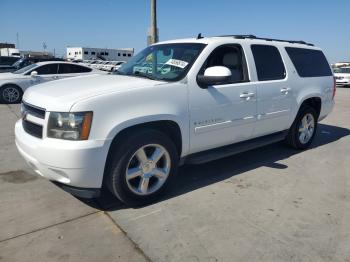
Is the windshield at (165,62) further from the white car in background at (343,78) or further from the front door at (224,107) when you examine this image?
the white car in background at (343,78)

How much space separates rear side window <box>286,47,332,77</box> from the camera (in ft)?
18.3

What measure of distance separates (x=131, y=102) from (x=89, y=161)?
27.9 inches

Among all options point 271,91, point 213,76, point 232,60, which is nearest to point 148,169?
point 213,76

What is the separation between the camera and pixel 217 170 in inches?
192

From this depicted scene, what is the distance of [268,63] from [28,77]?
9.07 meters

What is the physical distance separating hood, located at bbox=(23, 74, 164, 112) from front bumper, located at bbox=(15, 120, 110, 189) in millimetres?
345

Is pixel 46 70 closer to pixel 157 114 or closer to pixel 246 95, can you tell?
pixel 246 95

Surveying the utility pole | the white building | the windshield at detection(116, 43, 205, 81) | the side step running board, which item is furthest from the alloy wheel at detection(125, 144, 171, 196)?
the white building

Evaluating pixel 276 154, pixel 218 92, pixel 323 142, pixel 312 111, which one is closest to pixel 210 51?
pixel 218 92

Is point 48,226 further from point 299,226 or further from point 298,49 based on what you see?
point 298,49

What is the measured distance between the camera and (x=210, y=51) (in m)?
4.18

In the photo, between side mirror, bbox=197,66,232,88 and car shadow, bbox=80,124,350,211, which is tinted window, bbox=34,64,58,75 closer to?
car shadow, bbox=80,124,350,211

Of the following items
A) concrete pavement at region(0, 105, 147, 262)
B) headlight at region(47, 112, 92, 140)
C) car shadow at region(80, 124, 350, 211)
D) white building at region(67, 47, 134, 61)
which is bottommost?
concrete pavement at region(0, 105, 147, 262)

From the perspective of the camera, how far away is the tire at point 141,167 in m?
3.40
